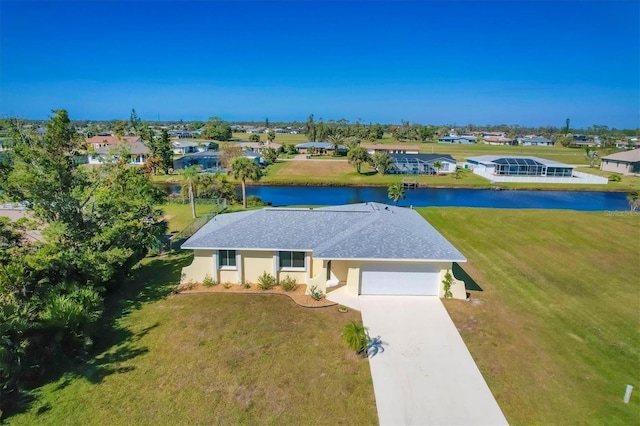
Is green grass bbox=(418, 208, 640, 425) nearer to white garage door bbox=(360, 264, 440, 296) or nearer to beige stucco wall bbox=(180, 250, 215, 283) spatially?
white garage door bbox=(360, 264, 440, 296)

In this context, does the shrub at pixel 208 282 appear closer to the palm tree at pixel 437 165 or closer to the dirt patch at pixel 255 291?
the dirt patch at pixel 255 291

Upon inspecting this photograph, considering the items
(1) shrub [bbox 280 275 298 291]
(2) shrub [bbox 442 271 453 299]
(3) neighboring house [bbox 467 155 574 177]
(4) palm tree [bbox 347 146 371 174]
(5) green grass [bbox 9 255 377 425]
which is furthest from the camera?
(4) palm tree [bbox 347 146 371 174]

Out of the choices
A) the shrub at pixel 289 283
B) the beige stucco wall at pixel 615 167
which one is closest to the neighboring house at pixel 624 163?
the beige stucco wall at pixel 615 167

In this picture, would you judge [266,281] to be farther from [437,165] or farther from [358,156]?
[437,165]

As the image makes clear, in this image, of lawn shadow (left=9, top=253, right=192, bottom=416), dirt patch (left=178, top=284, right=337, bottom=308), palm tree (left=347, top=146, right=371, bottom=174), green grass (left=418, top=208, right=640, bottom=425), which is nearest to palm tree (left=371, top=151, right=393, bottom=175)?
palm tree (left=347, top=146, right=371, bottom=174)

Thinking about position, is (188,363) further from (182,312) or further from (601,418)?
(601,418)

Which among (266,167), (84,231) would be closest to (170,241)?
(84,231)

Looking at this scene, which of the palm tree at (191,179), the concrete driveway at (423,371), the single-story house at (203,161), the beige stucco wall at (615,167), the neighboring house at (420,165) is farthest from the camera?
the beige stucco wall at (615,167)
